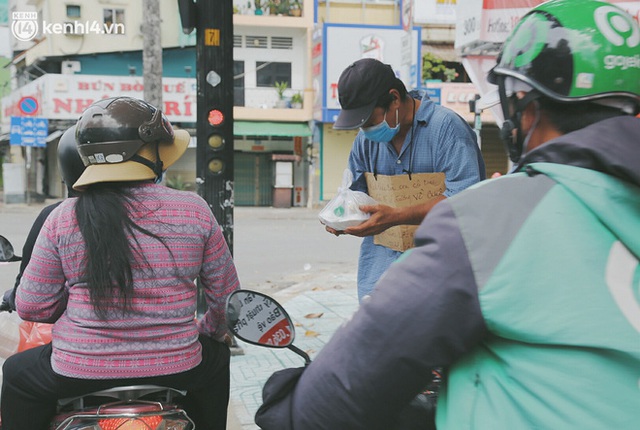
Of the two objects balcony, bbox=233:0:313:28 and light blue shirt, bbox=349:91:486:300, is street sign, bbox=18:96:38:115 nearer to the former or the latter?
balcony, bbox=233:0:313:28

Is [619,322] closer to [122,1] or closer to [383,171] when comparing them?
[383,171]

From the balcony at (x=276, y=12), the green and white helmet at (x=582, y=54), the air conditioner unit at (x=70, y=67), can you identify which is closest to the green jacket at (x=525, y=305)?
the green and white helmet at (x=582, y=54)

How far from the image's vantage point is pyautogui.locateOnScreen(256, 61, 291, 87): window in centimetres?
2595

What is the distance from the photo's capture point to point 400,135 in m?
3.23

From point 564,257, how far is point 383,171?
231cm

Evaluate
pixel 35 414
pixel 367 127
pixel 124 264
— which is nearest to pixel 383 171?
pixel 367 127

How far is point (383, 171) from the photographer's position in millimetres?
3275

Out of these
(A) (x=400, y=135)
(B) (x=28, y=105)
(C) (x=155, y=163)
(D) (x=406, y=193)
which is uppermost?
(B) (x=28, y=105)

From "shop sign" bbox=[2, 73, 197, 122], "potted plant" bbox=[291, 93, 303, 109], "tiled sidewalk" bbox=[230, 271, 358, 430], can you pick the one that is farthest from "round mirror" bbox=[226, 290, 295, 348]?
"potted plant" bbox=[291, 93, 303, 109]

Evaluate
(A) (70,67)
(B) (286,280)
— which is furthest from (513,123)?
(A) (70,67)

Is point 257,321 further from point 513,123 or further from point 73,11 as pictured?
point 73,11

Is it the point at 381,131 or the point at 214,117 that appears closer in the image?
the point at 381,131

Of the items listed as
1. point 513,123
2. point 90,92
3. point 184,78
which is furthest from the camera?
point 184,78

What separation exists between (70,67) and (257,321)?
82.8 ft
